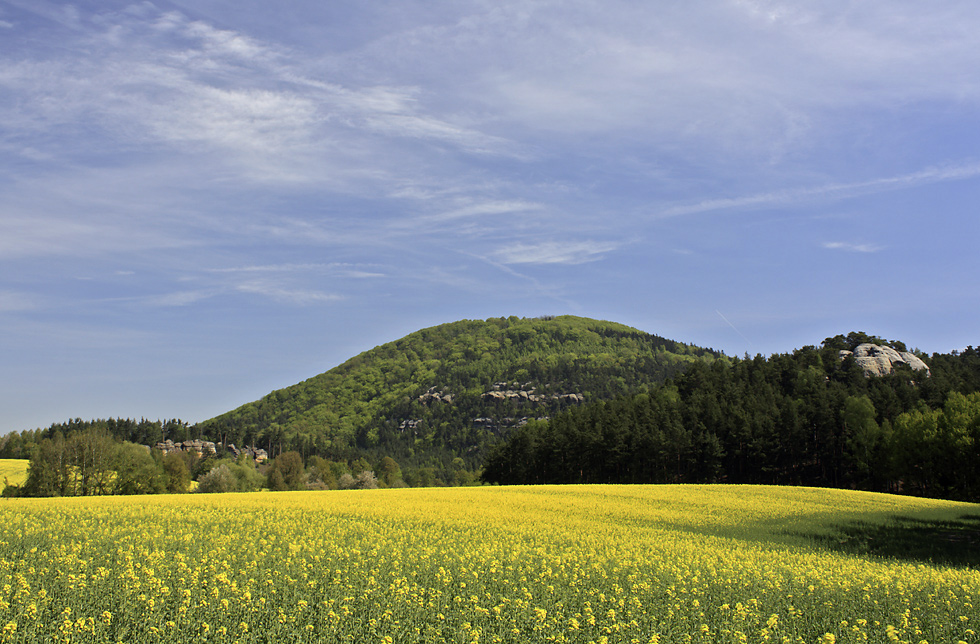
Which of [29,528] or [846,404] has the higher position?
[846,404]

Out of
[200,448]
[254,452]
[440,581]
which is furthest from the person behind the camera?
[254,452]

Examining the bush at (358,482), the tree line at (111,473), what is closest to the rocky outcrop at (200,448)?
the bush at (358,482)

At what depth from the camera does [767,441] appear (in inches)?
3167

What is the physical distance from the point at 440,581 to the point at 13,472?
10856 cm

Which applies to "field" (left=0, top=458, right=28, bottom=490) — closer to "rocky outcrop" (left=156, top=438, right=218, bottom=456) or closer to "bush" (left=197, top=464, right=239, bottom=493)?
"bush" (left=197, top=464, right=239, bottom=493)

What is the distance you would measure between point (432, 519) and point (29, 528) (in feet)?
52.7

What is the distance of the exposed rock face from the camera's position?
13138 cm

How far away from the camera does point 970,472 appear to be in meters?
63.6

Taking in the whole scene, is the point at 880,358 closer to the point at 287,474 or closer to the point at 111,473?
the point at 287,474

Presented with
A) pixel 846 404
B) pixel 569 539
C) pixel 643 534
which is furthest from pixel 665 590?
pixel 846 404

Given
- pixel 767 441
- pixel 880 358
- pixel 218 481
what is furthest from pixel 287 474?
pixel 880 358

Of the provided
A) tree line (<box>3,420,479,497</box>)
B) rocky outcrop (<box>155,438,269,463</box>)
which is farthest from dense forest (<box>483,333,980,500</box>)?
rocky outcrop (<box>155,438,269,463</box>)

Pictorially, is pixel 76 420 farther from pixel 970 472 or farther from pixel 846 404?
pixel 970 472

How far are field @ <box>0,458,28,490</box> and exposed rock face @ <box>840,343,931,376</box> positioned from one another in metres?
147
